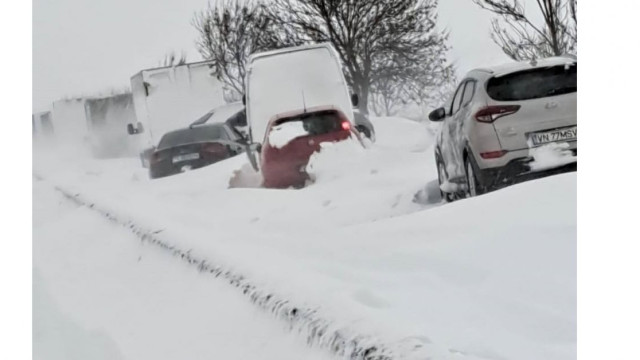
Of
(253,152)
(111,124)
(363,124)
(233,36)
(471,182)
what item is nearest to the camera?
(471,182)

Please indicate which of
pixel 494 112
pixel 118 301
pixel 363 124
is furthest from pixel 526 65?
pixel 118 301

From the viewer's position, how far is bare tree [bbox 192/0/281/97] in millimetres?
3545

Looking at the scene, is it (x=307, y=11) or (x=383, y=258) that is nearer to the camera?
(x=383, y=258)

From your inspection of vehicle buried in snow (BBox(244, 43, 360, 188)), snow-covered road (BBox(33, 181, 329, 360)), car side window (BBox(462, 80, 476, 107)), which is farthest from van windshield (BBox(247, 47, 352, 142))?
snow-covered road (BBox(33, 181, 329, 360))

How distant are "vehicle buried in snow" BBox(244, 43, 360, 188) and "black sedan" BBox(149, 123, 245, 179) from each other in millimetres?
101

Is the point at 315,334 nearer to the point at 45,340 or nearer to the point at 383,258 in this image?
the point at 383,258

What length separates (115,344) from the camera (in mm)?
3582

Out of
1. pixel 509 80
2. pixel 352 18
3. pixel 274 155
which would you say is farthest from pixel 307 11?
pixel 509 80

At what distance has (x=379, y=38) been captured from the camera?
133 inches

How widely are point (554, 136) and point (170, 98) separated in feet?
4.53

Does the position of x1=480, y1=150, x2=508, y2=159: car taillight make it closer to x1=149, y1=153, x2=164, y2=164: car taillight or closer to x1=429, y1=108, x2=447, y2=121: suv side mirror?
x1=429, y1=108, x2=447, y2=121: suv side mirror

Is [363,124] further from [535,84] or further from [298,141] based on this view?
[535,84]

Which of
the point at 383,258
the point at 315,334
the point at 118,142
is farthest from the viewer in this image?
the point at 118,142
